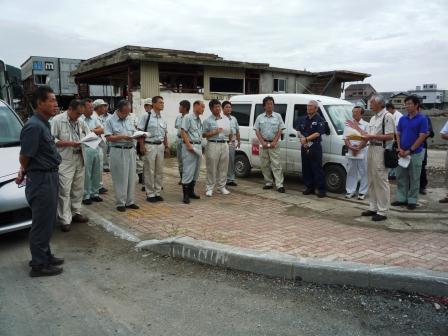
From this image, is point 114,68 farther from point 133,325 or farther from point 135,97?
point 133,325

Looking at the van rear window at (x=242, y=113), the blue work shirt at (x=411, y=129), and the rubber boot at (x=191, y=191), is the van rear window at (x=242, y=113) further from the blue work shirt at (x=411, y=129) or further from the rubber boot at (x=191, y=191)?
the blue work shirt at (x=411, y=129)

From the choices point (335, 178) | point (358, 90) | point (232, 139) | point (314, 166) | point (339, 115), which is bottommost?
point (335, 178)

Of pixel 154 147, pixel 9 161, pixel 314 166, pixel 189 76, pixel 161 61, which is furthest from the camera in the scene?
pixel 189 76

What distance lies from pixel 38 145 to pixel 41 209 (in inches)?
27.0

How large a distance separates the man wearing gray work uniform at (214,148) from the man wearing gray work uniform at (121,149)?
1713 mm

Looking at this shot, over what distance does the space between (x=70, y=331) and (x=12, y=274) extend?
5.27ft

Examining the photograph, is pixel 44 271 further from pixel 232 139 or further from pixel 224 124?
pixel 232 139

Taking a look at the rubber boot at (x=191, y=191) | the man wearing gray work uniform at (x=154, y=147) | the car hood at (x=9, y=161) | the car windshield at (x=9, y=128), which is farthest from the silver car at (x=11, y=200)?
the rubber boot at (x=191, y=191)

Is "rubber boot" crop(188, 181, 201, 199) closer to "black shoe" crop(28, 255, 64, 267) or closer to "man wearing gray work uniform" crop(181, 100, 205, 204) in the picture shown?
"man wearing gray work uniform" crop(181, 100, 205, 204)

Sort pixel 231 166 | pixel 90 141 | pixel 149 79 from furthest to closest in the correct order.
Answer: pixel 149 79
pixel 231 166
pixel 90 141

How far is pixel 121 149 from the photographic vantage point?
264 inches

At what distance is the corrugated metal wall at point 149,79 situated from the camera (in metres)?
15.3

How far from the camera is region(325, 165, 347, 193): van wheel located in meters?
8.16

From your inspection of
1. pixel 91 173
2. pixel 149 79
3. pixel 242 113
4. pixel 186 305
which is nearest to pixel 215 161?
pixel 242 113
